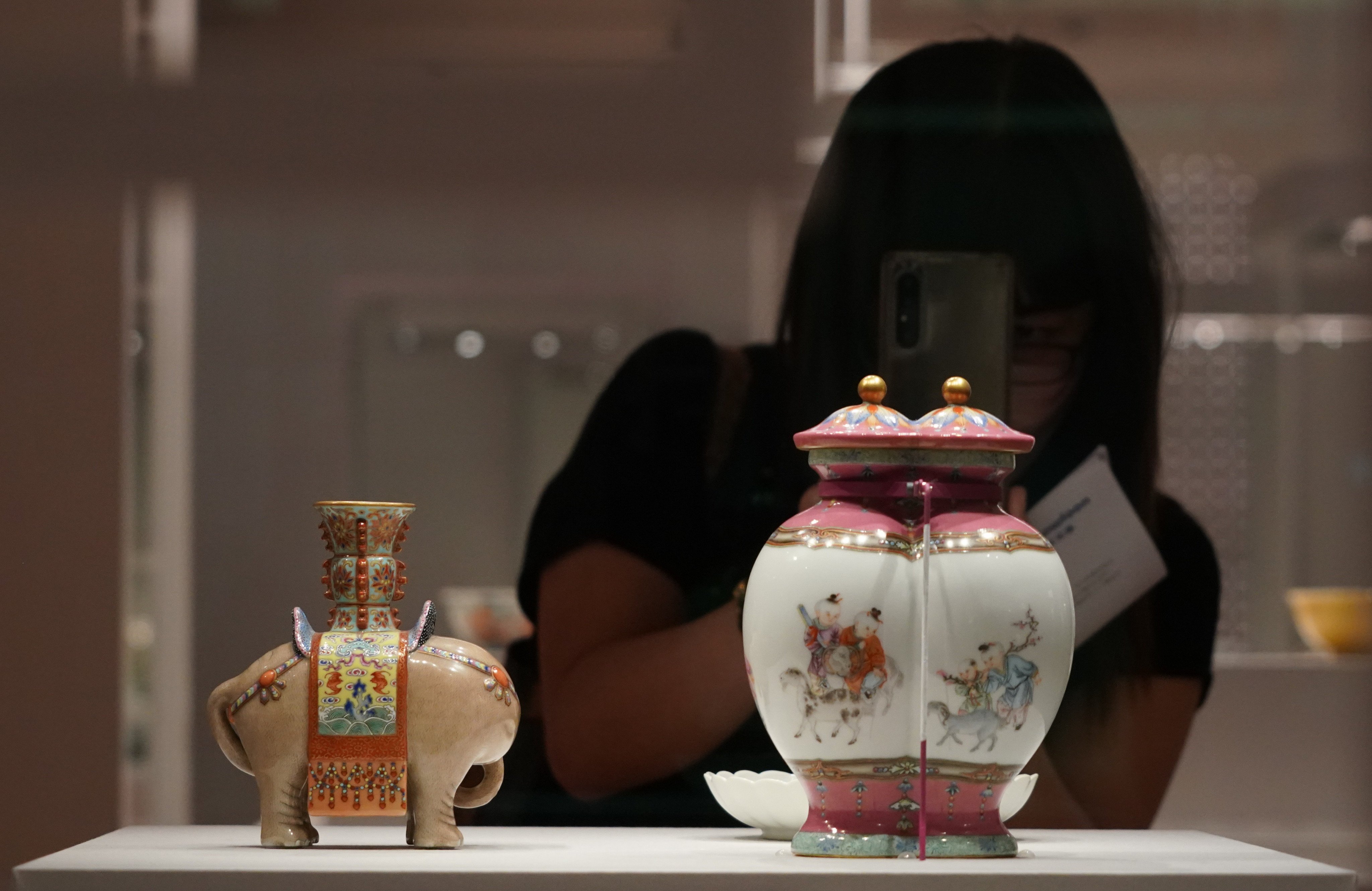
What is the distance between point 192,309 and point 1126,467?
85cm

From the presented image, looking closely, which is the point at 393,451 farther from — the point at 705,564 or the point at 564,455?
the point at 705,564

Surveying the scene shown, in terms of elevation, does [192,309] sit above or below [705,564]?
above

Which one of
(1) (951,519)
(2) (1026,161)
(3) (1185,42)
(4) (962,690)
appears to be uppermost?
(3) (1185,42)

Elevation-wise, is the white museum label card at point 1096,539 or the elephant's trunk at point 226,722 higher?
the white museum label card at point 1096,539

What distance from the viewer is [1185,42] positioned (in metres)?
1.51

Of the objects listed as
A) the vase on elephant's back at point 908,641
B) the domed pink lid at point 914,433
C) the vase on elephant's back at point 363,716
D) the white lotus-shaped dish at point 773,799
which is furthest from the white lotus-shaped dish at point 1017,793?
the vase on elephant's back at point 363,716

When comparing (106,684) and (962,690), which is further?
(106,684)

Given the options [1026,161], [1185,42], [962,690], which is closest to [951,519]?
[962,690]

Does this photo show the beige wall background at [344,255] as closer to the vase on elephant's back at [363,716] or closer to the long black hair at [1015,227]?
the long black hair at [1015,227]

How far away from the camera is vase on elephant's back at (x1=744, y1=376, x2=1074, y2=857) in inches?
39.2

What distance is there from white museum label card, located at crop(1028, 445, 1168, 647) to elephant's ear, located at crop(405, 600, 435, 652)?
1.98 ft

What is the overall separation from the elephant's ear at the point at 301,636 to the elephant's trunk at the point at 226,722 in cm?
5

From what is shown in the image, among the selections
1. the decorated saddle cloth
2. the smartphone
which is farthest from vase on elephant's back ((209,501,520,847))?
the smartphone

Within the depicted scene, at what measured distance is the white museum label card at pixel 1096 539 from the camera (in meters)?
1.45
